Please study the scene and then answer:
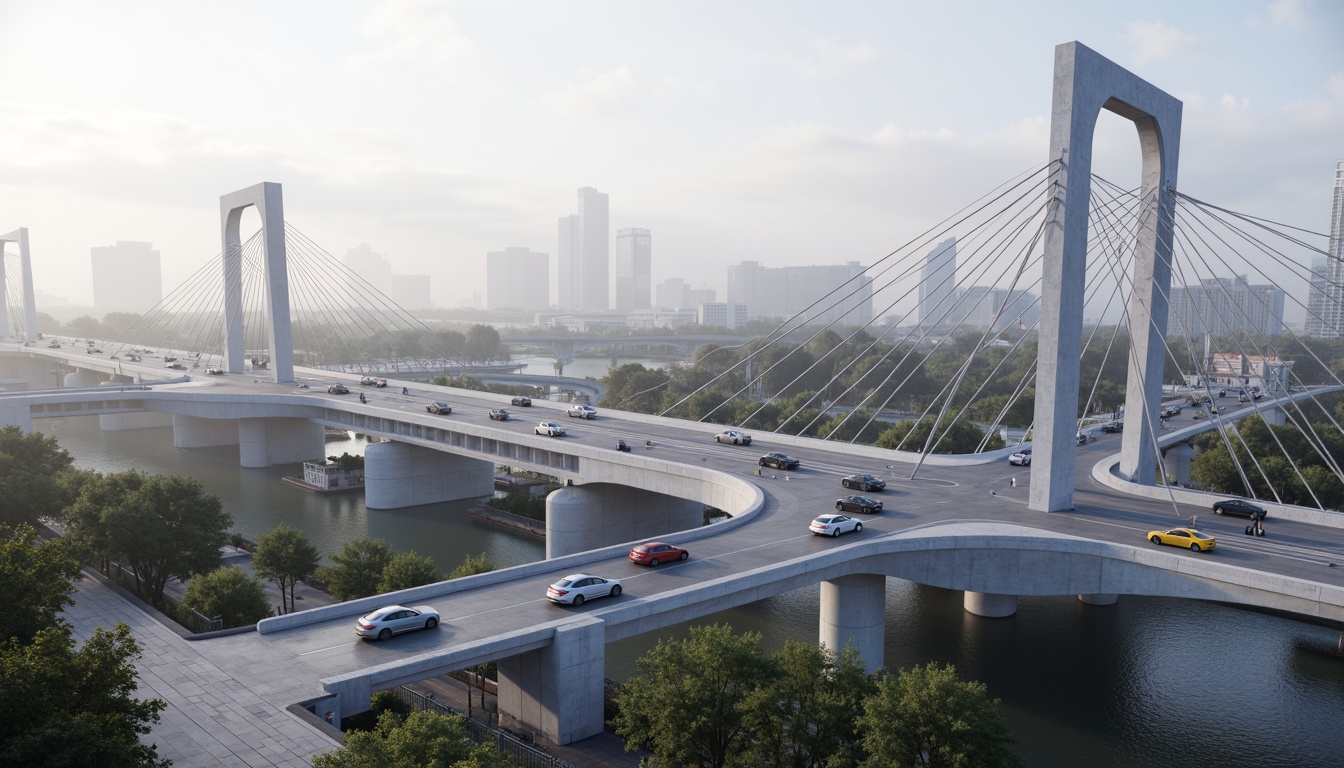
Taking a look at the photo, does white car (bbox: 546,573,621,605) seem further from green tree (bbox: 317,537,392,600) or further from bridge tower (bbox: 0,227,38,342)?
bridge tower (bbox: 0,227,38,342)

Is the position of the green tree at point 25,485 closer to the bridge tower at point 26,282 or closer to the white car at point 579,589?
the white car at point 579,589

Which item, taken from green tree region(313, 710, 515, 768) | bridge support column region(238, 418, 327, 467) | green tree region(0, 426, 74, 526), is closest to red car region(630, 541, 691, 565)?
green tree region(313, 710, 515, 768)

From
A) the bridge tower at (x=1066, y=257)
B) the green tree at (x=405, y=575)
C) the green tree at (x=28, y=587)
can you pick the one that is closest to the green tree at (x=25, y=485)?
the green tree at (x=405, y=575)

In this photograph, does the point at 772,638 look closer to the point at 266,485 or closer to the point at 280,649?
the point at 280,649

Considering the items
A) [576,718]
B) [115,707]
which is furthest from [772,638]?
[115,707]

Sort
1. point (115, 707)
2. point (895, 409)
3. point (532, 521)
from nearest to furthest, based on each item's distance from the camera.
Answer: point (115, 707)
point (532, 521)
point (895, 409)

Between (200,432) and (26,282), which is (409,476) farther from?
(26,282)
